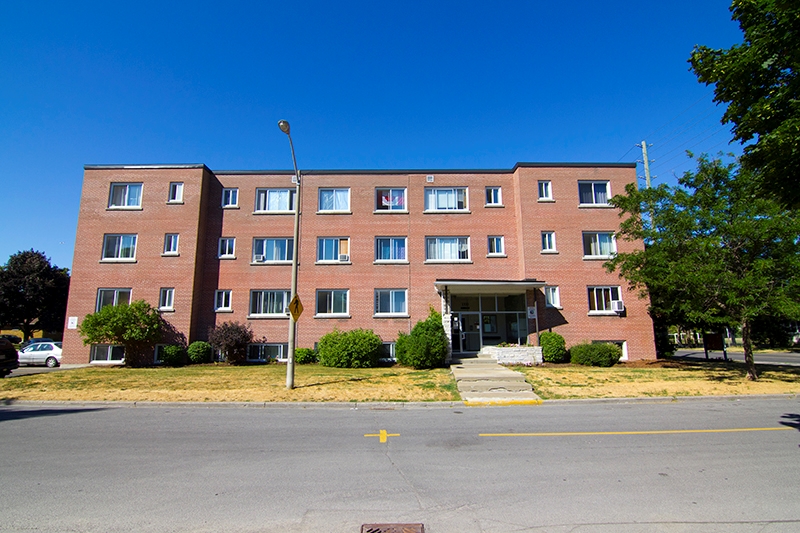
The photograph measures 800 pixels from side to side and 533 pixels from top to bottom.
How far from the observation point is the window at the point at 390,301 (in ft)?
76.3

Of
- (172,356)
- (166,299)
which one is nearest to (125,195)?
(166,299)

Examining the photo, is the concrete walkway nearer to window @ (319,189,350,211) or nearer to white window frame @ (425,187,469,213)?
white window frame @ (425,187,469,213)

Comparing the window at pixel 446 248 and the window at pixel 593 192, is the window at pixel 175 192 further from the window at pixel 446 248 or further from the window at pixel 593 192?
the window at pixel 593 192

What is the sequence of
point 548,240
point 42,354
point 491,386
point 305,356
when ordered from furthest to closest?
point 42,354, point 548,240, point 305,356, point 491,386

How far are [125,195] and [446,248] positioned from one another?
17.7 metres

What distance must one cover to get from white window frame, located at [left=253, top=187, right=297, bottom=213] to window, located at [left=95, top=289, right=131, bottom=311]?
8016 mm

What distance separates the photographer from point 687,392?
12602mm

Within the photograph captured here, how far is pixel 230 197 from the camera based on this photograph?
24.5 meters

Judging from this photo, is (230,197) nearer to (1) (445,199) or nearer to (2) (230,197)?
(2) (230,197)

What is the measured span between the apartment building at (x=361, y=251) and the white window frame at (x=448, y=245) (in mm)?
76

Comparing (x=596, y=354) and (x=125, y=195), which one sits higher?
(x=125, y=195)

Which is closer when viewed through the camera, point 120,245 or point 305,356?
point 305,356

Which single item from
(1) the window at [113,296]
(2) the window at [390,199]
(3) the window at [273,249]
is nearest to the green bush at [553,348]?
(2) the window at [390,199]

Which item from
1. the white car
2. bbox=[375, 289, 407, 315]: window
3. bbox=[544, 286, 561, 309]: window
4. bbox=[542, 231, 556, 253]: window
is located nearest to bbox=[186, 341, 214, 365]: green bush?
bbox=[375, 289, 407, 315]: window
